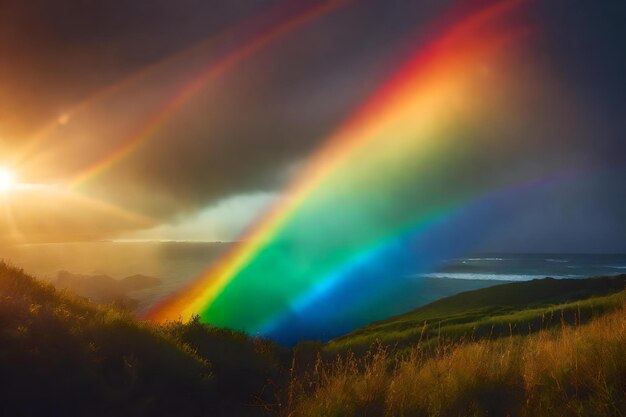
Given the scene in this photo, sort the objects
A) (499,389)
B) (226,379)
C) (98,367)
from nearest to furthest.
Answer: (499,389), (98,367), (226,379)

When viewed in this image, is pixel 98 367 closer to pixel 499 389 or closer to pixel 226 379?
A: pixel 226 379

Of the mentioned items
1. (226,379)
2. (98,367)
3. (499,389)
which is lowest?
(226,379)

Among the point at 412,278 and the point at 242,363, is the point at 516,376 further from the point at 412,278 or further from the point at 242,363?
the point at 412,278

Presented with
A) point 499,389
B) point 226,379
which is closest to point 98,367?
point 226,379

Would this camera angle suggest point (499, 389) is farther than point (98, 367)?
No

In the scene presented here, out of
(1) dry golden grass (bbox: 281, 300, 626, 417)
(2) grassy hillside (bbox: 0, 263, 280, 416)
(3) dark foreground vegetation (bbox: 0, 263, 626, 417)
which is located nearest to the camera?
(1) dry golden grass (bbox: 281, 300, 626, 417)

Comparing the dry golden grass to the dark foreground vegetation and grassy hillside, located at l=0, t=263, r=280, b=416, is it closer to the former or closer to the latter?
the dark foreground vegetation

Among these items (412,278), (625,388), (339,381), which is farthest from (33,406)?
(412,278)

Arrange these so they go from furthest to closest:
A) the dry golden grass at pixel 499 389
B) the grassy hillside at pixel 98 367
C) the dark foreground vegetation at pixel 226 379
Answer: the grassy hillside at pixel 98 367, the dark foreground vegetation at pixel 226 379, the dry golden grass at pixel 499 389

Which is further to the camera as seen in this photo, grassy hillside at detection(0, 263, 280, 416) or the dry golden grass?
grassy hillside at detection(0, 263, 280, 416)

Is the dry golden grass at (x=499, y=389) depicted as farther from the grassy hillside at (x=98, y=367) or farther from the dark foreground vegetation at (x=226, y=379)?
the grassy hillside at (x=98, y=367)

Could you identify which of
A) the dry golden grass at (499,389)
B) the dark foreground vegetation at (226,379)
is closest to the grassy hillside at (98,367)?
the dark foreground vegetation at (226,379)

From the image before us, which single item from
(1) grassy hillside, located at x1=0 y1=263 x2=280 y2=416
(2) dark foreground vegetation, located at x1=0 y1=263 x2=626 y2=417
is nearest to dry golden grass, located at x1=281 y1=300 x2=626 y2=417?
(2) dark foreground vegetation, located at x1=0 y1=263 x2=626 y2=417
